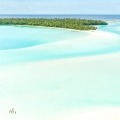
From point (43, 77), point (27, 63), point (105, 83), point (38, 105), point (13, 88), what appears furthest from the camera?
point (27, 63)

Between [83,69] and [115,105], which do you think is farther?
[83,69]

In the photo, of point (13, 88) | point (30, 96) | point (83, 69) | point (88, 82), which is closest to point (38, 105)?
point (30, 96)

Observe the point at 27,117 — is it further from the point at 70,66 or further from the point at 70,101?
the point at 70,66

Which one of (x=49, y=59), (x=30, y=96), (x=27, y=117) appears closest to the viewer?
(x=27, y=117)

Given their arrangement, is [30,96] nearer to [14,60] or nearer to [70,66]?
[70,66]

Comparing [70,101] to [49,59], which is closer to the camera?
[70,101]

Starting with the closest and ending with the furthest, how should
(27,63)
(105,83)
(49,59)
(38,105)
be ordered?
(38,105)
(105,83)
(27,63)
(49,59)

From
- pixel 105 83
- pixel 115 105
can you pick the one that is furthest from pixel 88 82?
pixel 115 105

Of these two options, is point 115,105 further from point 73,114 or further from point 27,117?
point 27,117

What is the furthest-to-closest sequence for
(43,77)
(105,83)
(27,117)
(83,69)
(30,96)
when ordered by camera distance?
(83,69) → (43,77) → (105,83) → (30,96) → (27,117)
